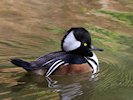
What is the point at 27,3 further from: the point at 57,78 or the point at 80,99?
the point at 80,99

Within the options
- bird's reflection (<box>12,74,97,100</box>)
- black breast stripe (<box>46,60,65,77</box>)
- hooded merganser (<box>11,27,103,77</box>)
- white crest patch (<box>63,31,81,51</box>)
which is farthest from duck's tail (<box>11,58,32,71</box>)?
white crest patch (<box>63,31,81,51</box>)

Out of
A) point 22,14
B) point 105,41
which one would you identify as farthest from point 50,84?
point 22,14

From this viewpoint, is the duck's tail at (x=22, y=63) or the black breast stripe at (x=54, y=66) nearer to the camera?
the duck's tail at (x=22, y=63)

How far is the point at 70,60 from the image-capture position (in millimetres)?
9086

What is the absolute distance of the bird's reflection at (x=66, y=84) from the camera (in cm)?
822

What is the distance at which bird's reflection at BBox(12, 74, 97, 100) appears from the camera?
8219 mm

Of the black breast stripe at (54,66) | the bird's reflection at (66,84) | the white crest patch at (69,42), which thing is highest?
the white crest patch at (69,42)

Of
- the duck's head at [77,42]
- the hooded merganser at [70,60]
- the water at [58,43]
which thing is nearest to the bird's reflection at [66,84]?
the water at [58,43]

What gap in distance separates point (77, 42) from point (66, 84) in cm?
98

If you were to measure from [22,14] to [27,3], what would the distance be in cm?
93

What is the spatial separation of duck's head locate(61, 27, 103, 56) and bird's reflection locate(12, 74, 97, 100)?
1.56ft

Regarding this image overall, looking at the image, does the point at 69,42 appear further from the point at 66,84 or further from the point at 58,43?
the point at 58,43

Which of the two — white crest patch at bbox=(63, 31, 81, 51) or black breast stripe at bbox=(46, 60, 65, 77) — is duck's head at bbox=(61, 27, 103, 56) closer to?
white crest patch at bbox=(63, 31, 81, 51)

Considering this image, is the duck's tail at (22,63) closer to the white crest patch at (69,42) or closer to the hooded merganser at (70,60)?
the hooded merganser at (70,60)
